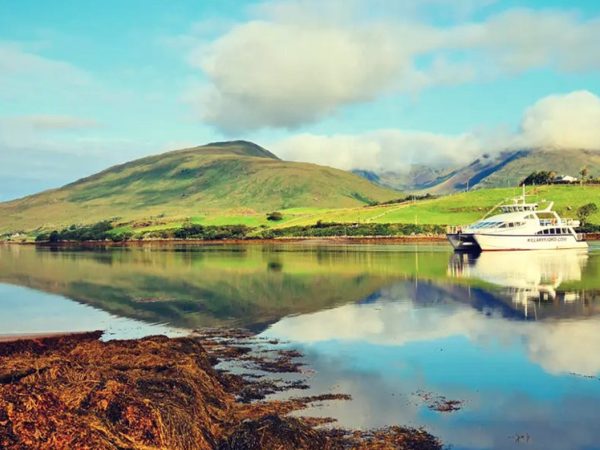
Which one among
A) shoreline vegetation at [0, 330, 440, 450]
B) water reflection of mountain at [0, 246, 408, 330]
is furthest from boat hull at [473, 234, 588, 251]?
shoreline vegetation at [0, 330, 440, 450]

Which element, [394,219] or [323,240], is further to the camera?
[394,219]

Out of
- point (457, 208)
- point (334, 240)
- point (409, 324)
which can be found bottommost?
point (409, 324)

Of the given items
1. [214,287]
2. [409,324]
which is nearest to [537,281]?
[409,324]

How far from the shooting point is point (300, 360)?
24438 millimetres

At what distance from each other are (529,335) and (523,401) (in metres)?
10.5

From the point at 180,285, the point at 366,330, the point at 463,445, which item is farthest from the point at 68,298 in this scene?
the point at 463,445

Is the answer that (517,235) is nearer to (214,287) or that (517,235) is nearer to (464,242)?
(464,242)

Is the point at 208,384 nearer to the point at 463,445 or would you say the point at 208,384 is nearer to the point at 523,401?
the point at 463,445

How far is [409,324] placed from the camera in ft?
106

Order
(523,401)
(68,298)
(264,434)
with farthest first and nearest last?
(68,298) → (523,401) → (264,434)

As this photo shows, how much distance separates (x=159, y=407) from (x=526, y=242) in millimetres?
91262

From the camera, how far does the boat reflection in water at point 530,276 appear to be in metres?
39.8

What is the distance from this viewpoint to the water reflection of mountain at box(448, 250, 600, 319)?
→ 36.4m

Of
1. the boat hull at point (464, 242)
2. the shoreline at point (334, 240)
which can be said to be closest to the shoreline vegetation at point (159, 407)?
the boat hull at point (464, 242)
